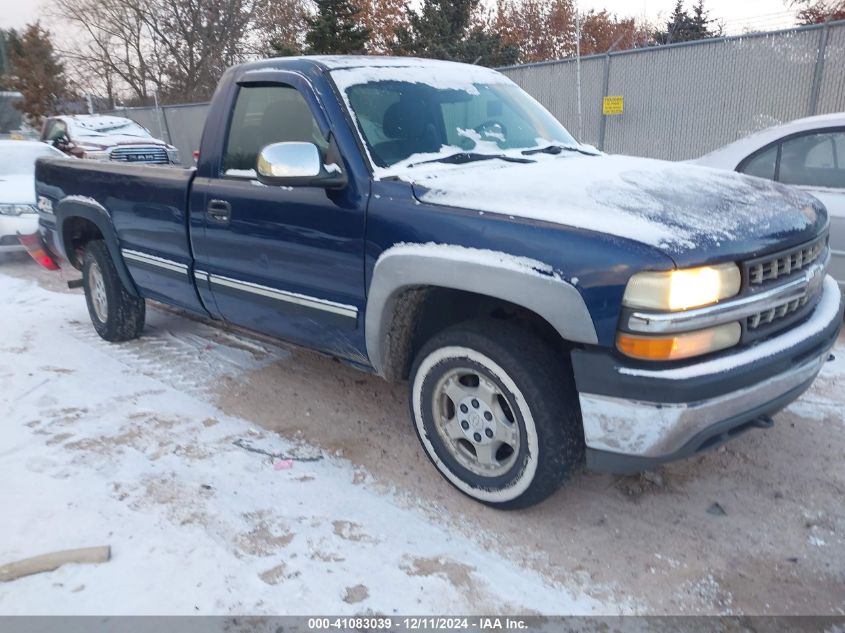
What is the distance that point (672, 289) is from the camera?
2.32 m

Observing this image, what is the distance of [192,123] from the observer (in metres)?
19.8

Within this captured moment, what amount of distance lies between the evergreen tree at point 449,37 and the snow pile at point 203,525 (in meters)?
25.7

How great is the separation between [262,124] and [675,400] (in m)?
2.64

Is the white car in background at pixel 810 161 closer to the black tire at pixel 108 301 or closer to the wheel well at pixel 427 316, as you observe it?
the wheel well at pixel 427 316

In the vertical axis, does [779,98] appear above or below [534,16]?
below

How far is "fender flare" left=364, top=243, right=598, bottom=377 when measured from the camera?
2.45 m

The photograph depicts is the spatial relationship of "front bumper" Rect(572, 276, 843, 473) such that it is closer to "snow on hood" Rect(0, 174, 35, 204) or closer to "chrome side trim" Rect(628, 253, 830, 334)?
"chrome side trim" Rect(628, 253, 830, 334)

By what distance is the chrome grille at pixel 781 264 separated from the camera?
2.53 meters

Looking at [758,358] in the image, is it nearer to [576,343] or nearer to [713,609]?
[576,343]

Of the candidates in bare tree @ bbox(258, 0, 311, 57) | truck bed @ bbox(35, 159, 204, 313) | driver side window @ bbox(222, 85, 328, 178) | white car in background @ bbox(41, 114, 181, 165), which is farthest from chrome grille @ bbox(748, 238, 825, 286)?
bare tree @ bbox(258, 0, 311, 57)

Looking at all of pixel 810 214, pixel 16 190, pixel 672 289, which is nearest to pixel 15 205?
pixel 16 190

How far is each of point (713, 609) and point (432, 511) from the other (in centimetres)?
118

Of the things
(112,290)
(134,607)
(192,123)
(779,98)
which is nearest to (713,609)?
(134,607)

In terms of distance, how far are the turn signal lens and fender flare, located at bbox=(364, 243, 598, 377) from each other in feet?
0.41
